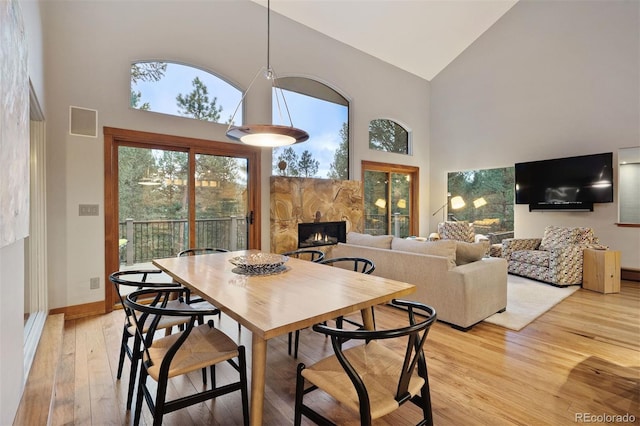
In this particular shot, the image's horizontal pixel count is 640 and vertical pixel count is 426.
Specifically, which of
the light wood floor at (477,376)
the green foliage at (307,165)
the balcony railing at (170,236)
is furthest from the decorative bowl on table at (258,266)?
the green foliage at (307,165)

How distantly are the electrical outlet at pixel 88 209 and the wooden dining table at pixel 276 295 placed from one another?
5.25 ft

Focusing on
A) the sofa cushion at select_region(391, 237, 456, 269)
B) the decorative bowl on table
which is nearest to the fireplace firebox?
the sofa cushion at select_region(391, 237, 456, 269)

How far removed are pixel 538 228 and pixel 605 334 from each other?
3458 mm

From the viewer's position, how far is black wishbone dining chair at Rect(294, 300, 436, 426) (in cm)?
119

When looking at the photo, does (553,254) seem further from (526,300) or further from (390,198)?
(390,198)

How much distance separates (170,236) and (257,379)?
326 centimetres

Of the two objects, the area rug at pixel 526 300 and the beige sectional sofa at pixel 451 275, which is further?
the area rug at pixel 526 300

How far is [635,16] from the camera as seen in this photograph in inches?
194

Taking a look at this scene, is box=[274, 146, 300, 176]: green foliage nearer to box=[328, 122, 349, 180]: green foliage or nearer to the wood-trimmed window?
box=[328, 122, 349, 180]: green foliage

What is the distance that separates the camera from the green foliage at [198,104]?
166 inches

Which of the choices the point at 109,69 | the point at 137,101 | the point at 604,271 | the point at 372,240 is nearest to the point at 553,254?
the point at 604,271

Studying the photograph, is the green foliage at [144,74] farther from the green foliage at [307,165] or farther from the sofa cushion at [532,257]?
the sofa cushion at [532,257]

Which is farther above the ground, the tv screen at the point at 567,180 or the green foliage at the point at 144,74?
the green foliage at the point at 144,74

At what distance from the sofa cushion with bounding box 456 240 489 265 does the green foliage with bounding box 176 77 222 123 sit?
3.62 m
